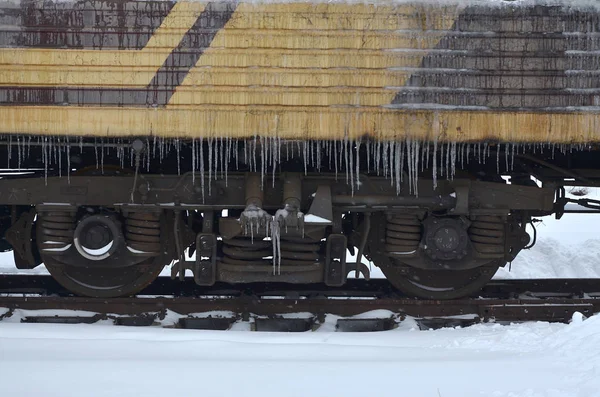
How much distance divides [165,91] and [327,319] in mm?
2729

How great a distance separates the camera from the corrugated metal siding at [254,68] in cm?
637

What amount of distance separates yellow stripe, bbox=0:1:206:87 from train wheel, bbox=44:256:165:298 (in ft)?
6.27

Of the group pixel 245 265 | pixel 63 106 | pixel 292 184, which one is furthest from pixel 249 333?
pixel 63 106

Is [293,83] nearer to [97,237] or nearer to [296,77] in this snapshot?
[296,77]

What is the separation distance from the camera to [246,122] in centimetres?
639

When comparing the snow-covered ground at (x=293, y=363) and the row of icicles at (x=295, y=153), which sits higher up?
the row of icicles at (x=295, y=153)

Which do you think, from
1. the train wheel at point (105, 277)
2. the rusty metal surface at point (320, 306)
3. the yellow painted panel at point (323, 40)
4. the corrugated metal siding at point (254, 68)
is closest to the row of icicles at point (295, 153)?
the corrugated metal siding at point (254, 68)

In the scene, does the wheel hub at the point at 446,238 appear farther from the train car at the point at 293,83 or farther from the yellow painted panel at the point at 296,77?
the yellow painted panel at the point at 296,77

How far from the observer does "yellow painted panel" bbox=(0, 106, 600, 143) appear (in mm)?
6367

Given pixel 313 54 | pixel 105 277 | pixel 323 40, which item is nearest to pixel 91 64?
pixel 313 54

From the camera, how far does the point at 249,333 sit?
235 inches

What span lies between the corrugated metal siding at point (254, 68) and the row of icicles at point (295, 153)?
0.52 feet

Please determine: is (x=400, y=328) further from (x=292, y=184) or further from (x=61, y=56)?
(x=61, y=56)

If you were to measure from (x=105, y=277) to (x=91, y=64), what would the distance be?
231 centimetres
